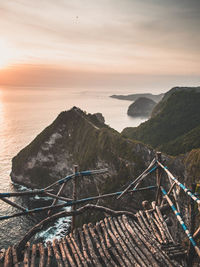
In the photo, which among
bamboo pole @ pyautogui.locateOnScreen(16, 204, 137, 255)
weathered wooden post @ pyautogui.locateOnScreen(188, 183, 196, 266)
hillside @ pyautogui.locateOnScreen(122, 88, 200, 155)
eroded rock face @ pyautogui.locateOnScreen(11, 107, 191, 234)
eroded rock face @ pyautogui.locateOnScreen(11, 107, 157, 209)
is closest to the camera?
weathered wooden post @ pyautogui.locateOnScreen(188, 183, 196, 266)

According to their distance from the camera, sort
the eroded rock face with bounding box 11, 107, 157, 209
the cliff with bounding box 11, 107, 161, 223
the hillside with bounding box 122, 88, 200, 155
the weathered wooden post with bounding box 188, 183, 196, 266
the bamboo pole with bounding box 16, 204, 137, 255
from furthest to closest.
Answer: the hillside with bounding box 122, 88, 200, 155, the eroded rock face with bounding box 11, 107, 157, 209, the cliff with bounding box 11, 107, 161, 223, the bamboo pole with bounding box 16, 204, 137, 255, the weathered wooden post with bounding box 188, 183, 196, 266

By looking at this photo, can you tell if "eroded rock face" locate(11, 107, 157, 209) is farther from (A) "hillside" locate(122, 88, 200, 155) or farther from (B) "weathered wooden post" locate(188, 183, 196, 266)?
(A) "hillside" locate(122, 88, 200, 155)

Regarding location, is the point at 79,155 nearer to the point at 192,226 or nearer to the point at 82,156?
the point at 82,156

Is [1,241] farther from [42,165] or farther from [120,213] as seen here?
[120,213]

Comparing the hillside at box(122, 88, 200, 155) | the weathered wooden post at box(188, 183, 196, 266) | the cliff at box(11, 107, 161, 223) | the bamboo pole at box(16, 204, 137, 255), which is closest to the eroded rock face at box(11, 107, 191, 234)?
the cliff at box(11, 107, 161, 223)

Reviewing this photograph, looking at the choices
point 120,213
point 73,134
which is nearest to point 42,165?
point 73,134

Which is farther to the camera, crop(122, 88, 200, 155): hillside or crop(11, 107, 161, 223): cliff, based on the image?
crop(122, 88, 200, 155): hillside

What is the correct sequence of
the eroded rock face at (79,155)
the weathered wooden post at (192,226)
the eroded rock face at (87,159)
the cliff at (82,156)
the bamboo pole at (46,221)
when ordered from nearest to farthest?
the weathered wooden post at (192,226), the bamboo pole at (46,221), the eroded rock face at (87,159), the cliff at (82,156), the eroded rock face at (79,155)

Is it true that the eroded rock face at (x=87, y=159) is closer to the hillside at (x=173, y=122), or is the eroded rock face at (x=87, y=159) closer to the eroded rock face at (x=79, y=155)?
the eroded rock face at (x=79, y=155)

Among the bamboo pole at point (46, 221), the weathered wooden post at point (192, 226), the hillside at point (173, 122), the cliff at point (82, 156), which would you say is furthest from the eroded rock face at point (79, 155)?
the hillside at point (173, 122)

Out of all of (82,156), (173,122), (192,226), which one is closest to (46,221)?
(192,226)

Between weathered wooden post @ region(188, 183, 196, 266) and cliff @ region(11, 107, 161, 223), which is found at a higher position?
weathered wooden post @ region(188, 183, 196, 266)

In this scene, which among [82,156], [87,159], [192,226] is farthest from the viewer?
[82,156]
